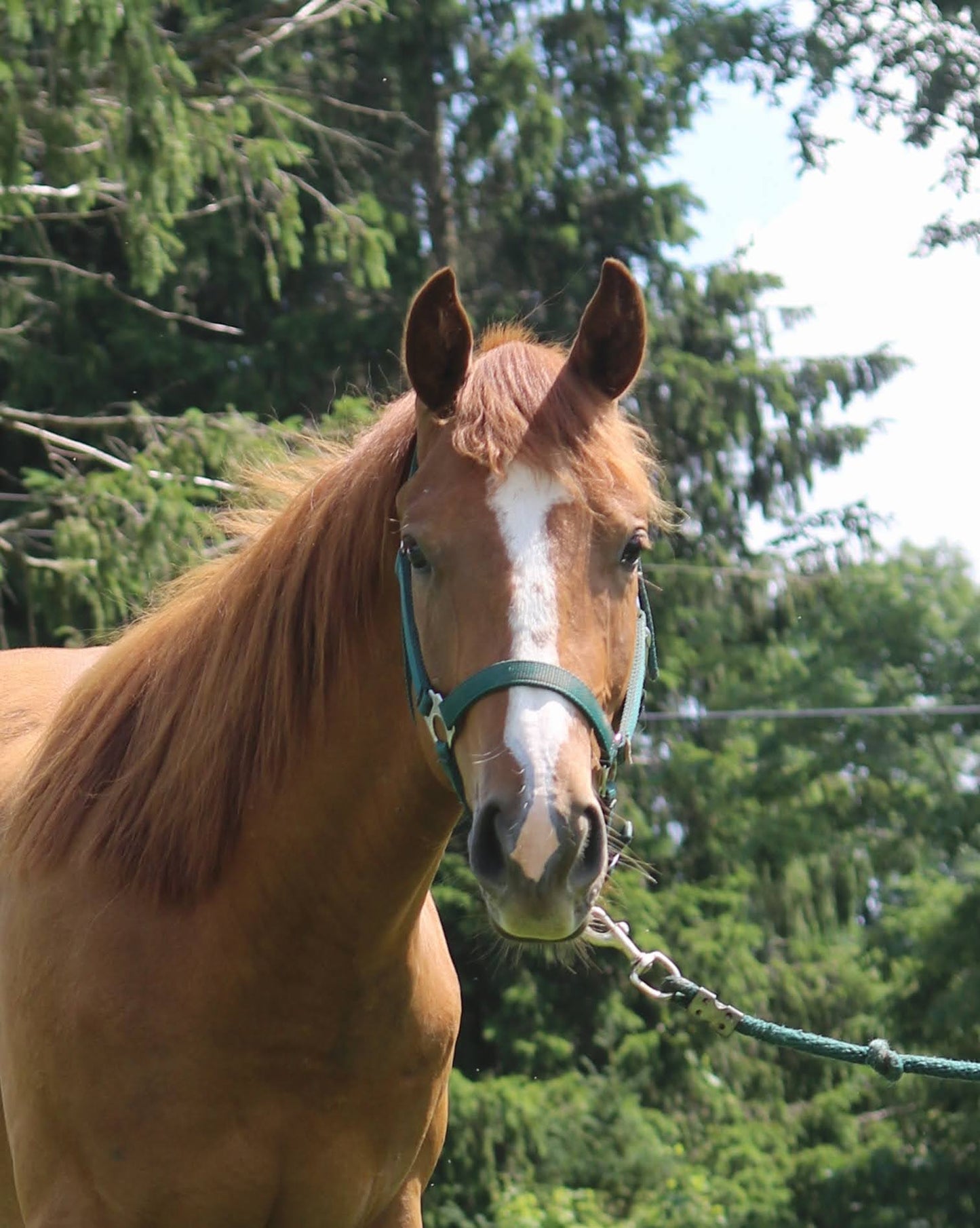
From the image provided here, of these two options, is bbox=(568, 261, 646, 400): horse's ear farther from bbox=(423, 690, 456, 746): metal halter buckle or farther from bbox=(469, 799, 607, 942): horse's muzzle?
bbox=(469, 799, 607, 942): horse's muzzle

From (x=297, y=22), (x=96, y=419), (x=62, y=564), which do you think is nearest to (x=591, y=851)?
(x=62, y=564)

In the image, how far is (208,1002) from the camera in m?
2.59

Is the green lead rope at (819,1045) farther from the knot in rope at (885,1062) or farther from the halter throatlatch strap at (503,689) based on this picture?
the halter throatlatch strap at (503,689)

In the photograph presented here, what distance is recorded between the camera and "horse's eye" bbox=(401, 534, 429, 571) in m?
2.37

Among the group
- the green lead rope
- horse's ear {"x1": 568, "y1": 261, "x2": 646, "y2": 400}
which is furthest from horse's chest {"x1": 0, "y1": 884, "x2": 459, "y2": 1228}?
horse's ear {"x1": 568, "y1": 261, "x2": 646, "y2": 400}

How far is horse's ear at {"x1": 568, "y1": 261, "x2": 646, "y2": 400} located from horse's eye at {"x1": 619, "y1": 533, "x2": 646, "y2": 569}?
11.7 inches

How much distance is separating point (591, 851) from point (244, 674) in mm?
907

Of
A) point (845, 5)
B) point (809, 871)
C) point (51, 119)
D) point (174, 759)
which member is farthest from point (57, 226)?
point (174, 759)

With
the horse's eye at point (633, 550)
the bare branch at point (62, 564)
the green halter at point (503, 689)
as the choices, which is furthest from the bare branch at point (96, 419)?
the horse's eye at point (633, 550)

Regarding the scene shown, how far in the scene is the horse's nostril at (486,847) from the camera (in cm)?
206

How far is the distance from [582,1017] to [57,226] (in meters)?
7.04

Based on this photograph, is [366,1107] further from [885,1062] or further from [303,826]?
[885,1062]

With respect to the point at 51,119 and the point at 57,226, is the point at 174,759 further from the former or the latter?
the point at 57,226

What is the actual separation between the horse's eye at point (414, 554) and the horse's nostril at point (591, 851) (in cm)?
52
